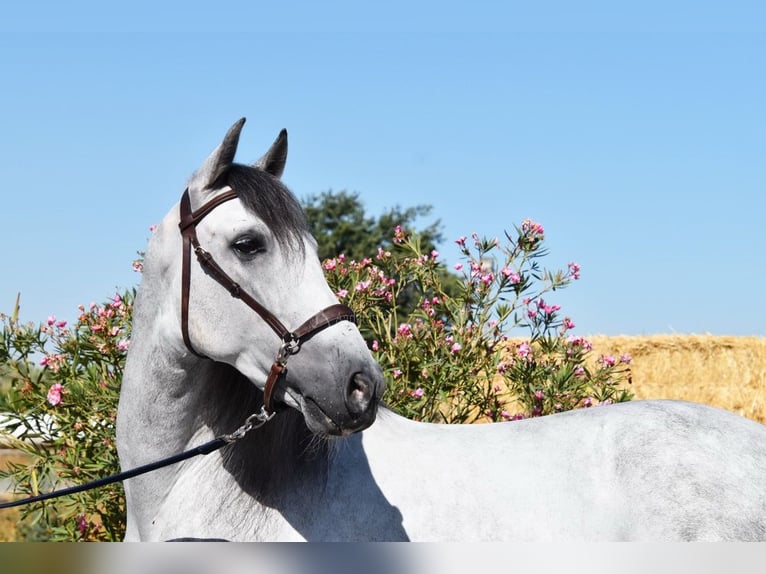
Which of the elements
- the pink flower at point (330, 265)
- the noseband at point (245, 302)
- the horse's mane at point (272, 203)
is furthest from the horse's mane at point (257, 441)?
the pink flower at point (330, 265)

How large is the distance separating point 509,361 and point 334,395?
3.39m

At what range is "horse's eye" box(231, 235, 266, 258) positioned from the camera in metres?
2.63

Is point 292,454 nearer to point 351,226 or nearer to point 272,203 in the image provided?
point 272,203

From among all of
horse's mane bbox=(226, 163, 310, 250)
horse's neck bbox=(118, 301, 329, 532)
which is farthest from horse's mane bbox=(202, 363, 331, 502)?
horse's mane bbox=(226, 163, 310, 250)

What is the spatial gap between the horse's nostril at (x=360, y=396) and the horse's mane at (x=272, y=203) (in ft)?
1.66

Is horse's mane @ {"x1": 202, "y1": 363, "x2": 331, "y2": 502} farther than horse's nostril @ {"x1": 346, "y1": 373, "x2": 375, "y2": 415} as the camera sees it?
Yes

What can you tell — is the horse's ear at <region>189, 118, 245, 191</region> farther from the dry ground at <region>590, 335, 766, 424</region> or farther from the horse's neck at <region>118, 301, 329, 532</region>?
the dry ground at <region>590, 335, 766, 424</region>

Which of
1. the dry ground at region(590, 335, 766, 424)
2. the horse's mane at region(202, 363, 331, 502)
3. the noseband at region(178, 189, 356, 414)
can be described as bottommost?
the dry ground at region(590, 335, 766, 424)

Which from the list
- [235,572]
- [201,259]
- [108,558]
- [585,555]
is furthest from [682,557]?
[201,259]

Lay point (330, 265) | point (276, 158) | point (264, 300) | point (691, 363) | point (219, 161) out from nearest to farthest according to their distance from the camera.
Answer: point (264, 300) < point (219, 161) < point (276, 158) < point (330, 265) < point (691, 363)

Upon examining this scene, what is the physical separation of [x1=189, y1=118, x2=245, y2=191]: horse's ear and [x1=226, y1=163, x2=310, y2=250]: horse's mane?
0.04 m

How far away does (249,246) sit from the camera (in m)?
2.64

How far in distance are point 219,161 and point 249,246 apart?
32cm

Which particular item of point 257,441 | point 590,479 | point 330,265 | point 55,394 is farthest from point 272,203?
point 330,265
